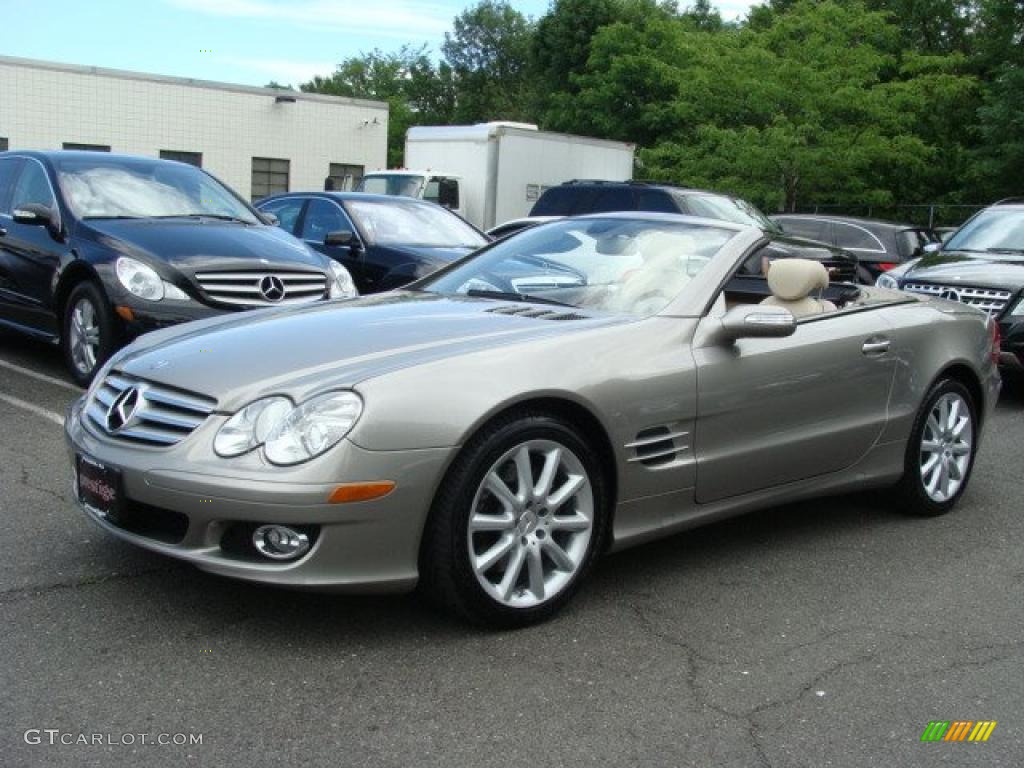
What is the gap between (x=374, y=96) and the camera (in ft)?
269

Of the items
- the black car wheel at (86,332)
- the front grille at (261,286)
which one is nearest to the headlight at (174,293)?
the front grille at (261,286)

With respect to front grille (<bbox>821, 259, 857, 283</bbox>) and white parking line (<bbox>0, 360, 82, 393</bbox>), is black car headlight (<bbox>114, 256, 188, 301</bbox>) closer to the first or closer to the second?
white parking line (<bbox>0, 360, 82, 393</bbox>)

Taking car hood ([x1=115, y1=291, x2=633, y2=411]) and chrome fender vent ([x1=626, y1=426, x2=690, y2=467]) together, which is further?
chrome fender vent ([x1=626, y1=426, x2=690, y2=467])

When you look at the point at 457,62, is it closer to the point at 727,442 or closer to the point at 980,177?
the point at 980,177

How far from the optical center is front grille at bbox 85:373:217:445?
3.61 metres

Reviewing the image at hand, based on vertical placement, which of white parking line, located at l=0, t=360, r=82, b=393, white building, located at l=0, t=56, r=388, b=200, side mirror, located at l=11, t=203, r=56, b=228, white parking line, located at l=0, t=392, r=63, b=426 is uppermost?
white building, located at l=0, t=56, r=388, b=200

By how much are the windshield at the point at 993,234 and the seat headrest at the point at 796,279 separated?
232 inches

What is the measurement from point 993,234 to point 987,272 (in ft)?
4.36

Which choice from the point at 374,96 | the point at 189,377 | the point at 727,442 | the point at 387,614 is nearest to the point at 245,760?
the point at 387,614

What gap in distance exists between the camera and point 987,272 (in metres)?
9.48

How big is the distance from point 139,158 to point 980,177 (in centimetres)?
2773

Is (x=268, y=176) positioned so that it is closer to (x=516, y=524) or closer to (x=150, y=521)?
(x=150, y=521)

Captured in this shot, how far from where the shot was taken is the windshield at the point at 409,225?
35.3 feet

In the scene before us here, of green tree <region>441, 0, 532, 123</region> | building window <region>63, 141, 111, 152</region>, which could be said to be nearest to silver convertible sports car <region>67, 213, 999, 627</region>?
building window <region>63, 141, 111, 152</region>
